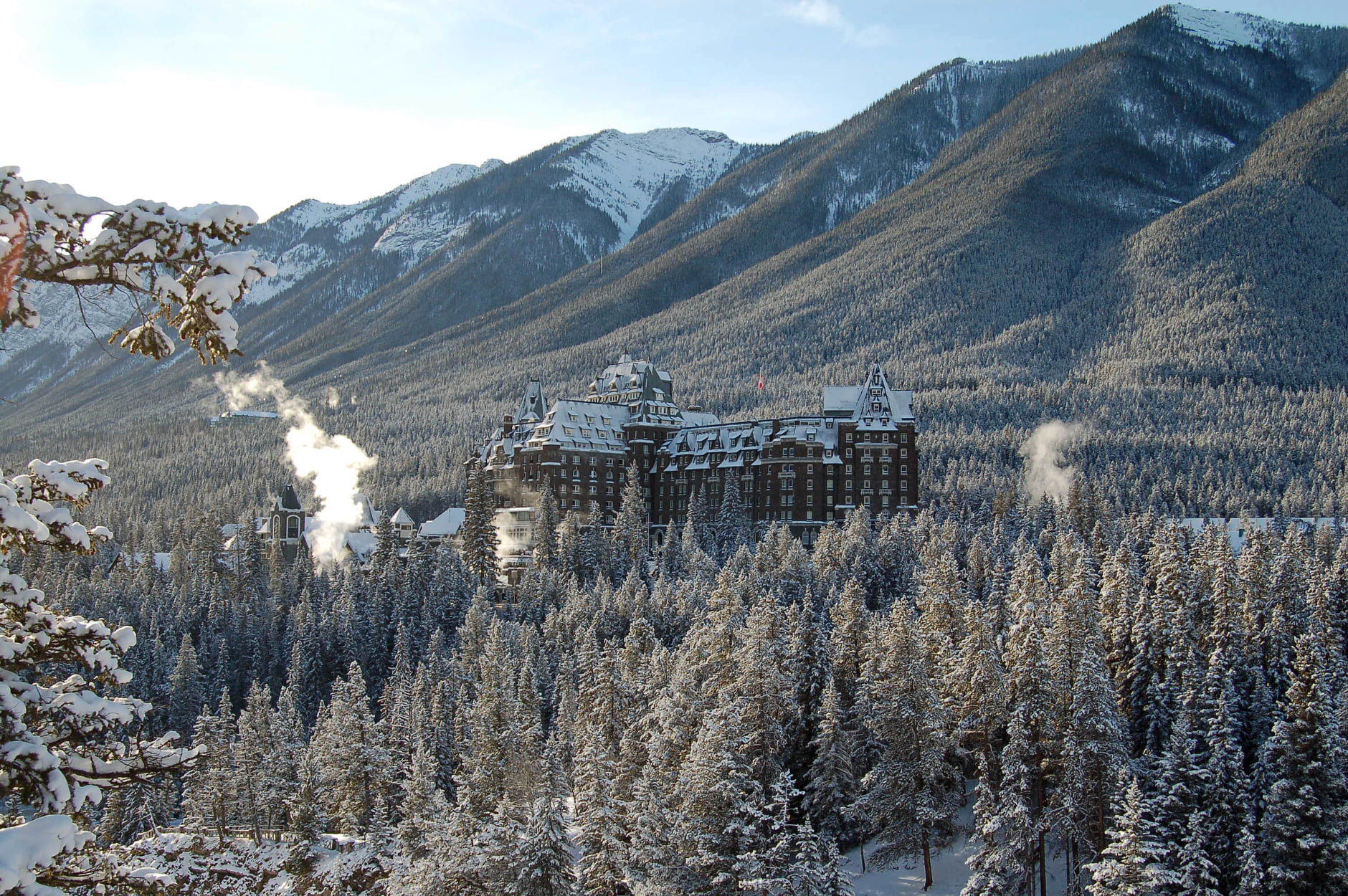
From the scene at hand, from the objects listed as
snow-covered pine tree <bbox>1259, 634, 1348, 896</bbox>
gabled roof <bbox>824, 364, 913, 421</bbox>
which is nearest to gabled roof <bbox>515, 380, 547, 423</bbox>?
gabled roof <bbox>824, 364, 913, 421</bbox>

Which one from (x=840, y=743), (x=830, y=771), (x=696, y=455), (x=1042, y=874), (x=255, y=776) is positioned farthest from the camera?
(x=696, y=455)

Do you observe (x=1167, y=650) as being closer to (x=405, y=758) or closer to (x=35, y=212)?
(x=405, y=758)

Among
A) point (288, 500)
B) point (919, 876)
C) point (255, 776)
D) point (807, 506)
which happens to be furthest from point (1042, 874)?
point (288, 500)

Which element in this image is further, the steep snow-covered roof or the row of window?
the steep snow-covered roof

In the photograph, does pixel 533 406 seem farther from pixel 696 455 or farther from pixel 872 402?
pixel 872 402

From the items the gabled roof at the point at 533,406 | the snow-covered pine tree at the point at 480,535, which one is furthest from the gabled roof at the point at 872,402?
the snow-covered pine tree at the point at 480,535

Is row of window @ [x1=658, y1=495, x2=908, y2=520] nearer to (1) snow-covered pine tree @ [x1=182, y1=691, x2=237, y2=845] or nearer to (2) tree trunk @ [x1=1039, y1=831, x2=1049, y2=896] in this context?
(1) snow-covered pine tree @ [x1=182, y1=691, x2=237, y2=845]

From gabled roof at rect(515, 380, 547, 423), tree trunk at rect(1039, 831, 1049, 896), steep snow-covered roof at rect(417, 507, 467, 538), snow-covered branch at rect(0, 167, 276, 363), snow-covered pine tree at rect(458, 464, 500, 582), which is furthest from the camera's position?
steep snow-covered roof at rect(417, 507, 467, 538)

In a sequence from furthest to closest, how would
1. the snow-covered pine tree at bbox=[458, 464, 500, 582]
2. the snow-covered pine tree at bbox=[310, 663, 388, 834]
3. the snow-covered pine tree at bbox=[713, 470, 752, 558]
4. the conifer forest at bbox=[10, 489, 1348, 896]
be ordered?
the snow-covered pine tree at bbox=[713, 470, 752, 558], the snow-covered pine tree at bbox=[458, 464, 500, 582], the snow-covered pine tree at bbox=[310, 663, 388, 834], the conifer forest at bbox=[10, 489, 1348, 896]

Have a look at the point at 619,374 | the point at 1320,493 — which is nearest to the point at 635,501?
the point at 619,374

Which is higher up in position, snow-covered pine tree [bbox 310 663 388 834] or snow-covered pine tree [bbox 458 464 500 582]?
snow-covered pine tree [bbox 458 464 500 582]

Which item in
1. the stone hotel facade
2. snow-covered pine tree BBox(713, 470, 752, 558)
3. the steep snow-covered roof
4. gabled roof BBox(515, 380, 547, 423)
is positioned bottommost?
the steep snow-covered roof

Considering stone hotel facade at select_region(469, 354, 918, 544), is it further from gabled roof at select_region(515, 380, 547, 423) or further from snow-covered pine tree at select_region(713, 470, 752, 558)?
snow-covered pine tree at select_region(713, 470, 752, 558)

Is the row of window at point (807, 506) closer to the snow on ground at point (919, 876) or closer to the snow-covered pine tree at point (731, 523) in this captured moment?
the snow-covered pine tree at point (731, 523)
